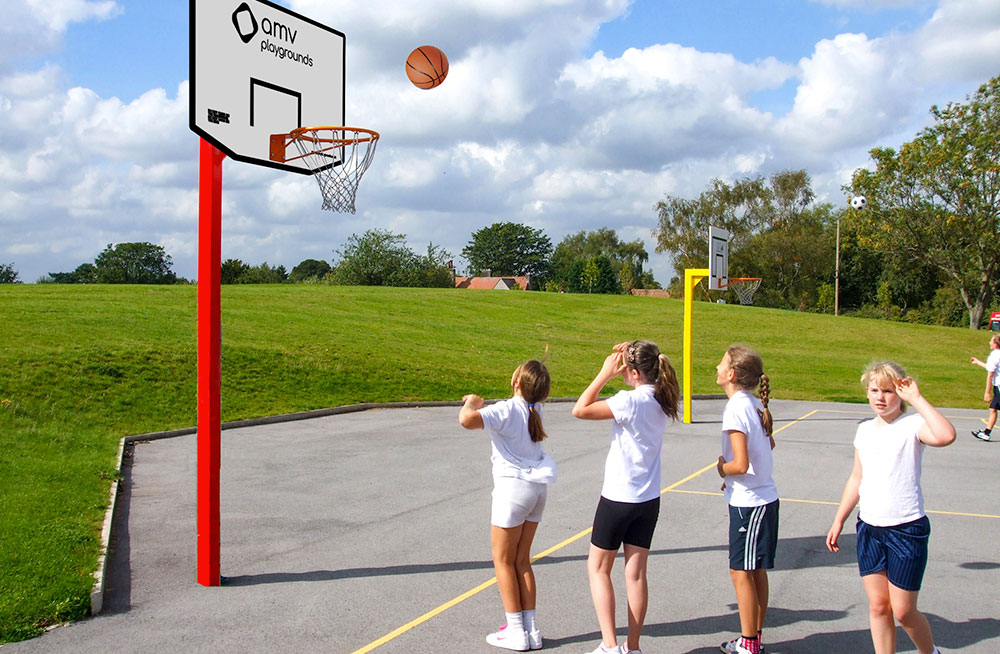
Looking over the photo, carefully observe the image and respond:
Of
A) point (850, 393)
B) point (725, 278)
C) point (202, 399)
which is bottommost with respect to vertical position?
point (850, 393)

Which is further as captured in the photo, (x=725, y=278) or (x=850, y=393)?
(x=850, y=393)

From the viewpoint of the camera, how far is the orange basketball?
941 centimetres

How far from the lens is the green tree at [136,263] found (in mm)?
77287

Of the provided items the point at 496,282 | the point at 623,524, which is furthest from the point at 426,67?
the point at 496,282

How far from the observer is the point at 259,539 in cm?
749

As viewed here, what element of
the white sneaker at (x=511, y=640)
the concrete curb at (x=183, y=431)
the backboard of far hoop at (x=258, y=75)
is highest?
the backboard of far hoop at (x=258, y=75)

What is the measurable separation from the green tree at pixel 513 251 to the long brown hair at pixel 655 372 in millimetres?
142985

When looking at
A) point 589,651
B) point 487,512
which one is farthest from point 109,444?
point 589,651

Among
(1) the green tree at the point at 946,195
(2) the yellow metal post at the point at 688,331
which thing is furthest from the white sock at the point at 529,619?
(1) the green tree at the point at 946,195

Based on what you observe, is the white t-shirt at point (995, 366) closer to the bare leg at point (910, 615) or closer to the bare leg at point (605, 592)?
the bare leg at point (910, 615)

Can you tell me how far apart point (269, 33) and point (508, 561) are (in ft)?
15.6

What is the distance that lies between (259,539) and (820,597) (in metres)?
4.88

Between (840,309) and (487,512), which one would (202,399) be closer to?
(487,512)

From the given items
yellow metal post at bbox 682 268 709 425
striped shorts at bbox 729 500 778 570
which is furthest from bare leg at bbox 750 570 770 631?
yellow metal post at bbox 682 268 709 425
